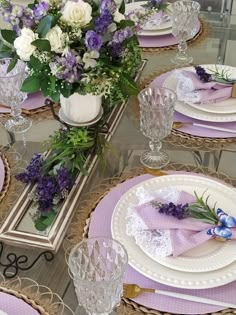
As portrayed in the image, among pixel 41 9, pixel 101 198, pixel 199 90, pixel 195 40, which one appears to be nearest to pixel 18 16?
pixel 41 9

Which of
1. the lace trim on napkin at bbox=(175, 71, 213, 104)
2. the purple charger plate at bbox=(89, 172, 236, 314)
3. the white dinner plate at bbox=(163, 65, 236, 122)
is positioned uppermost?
the lace trim on napkin at bbox=(175, 71, 213, 104)

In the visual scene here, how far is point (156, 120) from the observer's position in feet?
3.65

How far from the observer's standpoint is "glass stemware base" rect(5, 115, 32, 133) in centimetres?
126

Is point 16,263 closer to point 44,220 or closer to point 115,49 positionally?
point 44,220

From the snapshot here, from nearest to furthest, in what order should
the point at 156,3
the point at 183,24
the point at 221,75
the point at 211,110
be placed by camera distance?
the point at 211,110, the point at 221,75, the point at 183,24, the point at 156,3

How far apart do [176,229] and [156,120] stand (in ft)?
1.00

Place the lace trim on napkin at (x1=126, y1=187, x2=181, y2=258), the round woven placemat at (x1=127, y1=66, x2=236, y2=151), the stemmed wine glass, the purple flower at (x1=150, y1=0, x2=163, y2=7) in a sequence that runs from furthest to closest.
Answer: the purple flower at (x1=150, y1=0, x2=163, y2=7), the stemmed wine glass, the round woven placemat at (x1=127, y1=66, x2=236, y2=151), the lace trim on napkin at (x1=126, y1=187, x2=181, y2=258)

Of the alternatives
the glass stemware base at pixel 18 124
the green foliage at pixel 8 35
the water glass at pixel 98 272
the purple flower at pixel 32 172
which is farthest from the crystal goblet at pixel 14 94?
the water glass at pixel 98 272

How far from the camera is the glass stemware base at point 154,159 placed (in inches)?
44.6

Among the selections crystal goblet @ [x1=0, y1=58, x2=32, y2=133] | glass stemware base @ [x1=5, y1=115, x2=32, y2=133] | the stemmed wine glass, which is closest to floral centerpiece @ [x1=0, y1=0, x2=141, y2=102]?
crystal goblet @ [x1=0, y1=58, x2=32, y2=133]

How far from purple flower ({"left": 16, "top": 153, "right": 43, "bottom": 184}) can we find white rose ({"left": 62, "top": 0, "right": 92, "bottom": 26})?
0.99ft

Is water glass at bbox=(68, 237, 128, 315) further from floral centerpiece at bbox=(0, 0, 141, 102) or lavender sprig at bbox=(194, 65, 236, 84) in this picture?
lavender sprig at bbox=(194, 65, 236, 84)

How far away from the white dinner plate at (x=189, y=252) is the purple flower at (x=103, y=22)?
1.06ft

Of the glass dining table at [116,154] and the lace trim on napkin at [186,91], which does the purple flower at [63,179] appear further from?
the lace trim on napkin at [186,91]
